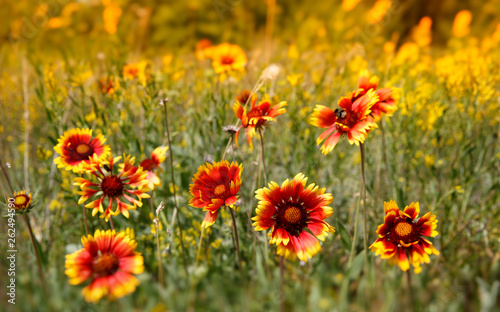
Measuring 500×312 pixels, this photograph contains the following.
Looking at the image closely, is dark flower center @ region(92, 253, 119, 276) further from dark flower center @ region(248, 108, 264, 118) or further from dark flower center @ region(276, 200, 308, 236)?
dark flower center @ region(248, 108, 264, 118)

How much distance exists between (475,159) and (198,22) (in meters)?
8.07

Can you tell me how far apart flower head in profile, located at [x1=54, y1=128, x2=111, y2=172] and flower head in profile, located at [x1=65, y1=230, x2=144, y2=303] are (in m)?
0.28

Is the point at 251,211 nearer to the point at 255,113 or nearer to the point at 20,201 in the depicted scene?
the point at 255,113

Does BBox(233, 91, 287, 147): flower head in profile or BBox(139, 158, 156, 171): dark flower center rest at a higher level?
BBox(233, 91, 287, 147): flower head in profile

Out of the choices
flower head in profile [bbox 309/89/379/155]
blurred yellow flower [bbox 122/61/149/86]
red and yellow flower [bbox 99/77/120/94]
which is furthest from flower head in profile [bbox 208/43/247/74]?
flower head in profile [bbox 309/89/379/155]

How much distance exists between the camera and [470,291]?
931 millimetres

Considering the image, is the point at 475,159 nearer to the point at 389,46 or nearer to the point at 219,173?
the point at 219,173

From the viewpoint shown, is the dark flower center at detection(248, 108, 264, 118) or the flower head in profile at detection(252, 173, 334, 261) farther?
the dark flower center at detection(248, 108, 264, 118)

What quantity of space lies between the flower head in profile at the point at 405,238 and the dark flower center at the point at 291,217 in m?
0.18

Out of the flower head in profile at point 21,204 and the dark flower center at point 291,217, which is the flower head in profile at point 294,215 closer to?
the dark flower center at point 291,217

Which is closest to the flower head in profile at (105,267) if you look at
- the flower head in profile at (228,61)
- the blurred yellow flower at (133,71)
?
the blurred yellow flower at (133,71)

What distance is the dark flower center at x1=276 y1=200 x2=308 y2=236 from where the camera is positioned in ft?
2.66

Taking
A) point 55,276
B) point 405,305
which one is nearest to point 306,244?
point 405,305

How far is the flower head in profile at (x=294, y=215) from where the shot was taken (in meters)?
0.78
